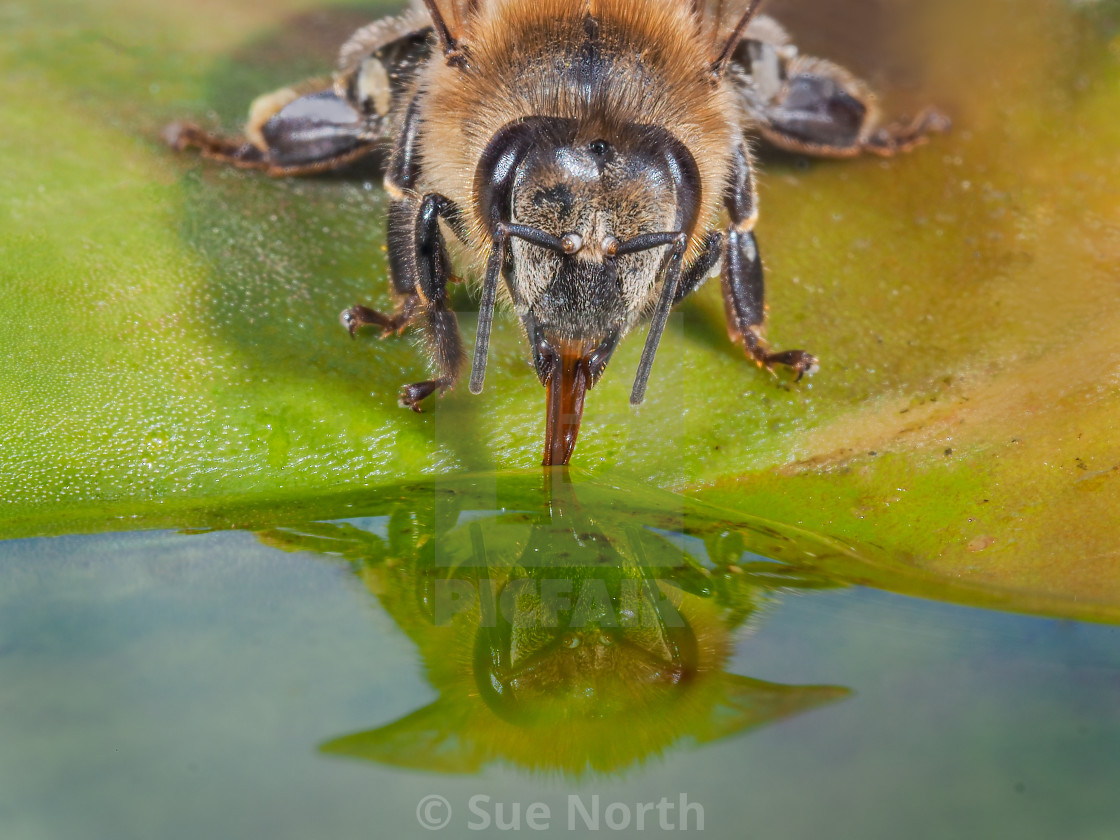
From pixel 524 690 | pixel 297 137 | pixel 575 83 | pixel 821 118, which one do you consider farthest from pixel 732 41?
pixel 524 690

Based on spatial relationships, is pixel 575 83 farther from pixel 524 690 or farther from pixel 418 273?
pixel 524 690

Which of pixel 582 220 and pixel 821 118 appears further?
pixel 821 118

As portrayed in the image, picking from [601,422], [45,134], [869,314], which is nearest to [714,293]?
[869,314]

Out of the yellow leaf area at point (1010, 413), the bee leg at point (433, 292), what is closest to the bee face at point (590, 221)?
the bee leg at point (433, 292)

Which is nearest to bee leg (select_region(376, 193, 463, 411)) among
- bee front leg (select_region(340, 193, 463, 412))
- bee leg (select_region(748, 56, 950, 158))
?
bee front leg (select_region(340, 193, 463, 412))

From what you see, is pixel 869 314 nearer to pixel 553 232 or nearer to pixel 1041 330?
pixel 1041 330

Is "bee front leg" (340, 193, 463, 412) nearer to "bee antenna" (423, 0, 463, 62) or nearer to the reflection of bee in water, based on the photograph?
the reflection of bee in water

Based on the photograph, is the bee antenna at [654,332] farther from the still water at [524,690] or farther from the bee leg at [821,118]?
the bee leg at [821,118]
